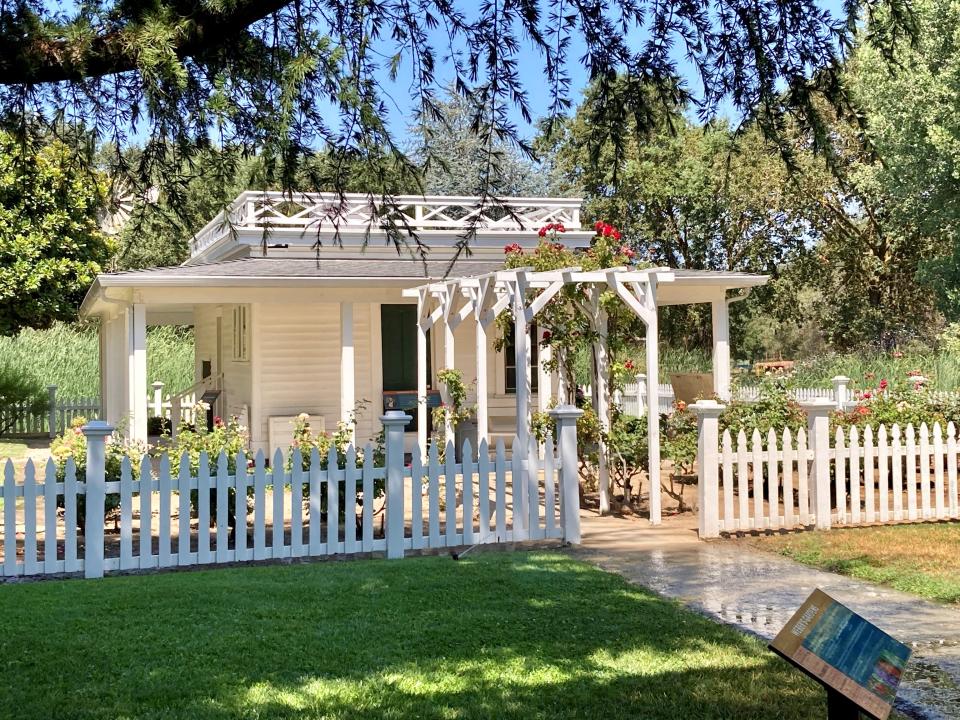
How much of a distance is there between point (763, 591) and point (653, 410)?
3.54 meters

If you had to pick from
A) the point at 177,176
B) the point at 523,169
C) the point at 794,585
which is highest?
the point at 523,169

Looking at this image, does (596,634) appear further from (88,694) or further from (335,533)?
(335,533)

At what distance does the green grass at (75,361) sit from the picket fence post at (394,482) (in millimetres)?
21193

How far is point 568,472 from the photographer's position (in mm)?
8969

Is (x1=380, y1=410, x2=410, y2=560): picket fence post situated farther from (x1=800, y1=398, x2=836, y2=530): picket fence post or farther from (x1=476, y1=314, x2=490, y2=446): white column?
(x1=800, y1=398, x2=836, y2=530): picket fence post

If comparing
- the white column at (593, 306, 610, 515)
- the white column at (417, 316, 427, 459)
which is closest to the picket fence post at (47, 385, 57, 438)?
the white column at (417, 316, 427, 459)

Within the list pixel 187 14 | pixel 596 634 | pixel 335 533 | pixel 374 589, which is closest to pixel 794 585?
pixel 596 634

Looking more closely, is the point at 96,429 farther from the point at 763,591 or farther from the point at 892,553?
the point at 892,553

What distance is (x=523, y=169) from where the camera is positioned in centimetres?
3934

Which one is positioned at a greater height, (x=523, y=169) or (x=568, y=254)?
(x=523, y=169)

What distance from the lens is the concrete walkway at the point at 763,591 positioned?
510cm

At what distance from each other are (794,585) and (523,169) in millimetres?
33179

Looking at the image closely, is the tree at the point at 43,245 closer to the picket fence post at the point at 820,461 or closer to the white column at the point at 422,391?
the white column at the point at 422,391

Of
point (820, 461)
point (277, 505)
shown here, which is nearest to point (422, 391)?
point (820, 461)
